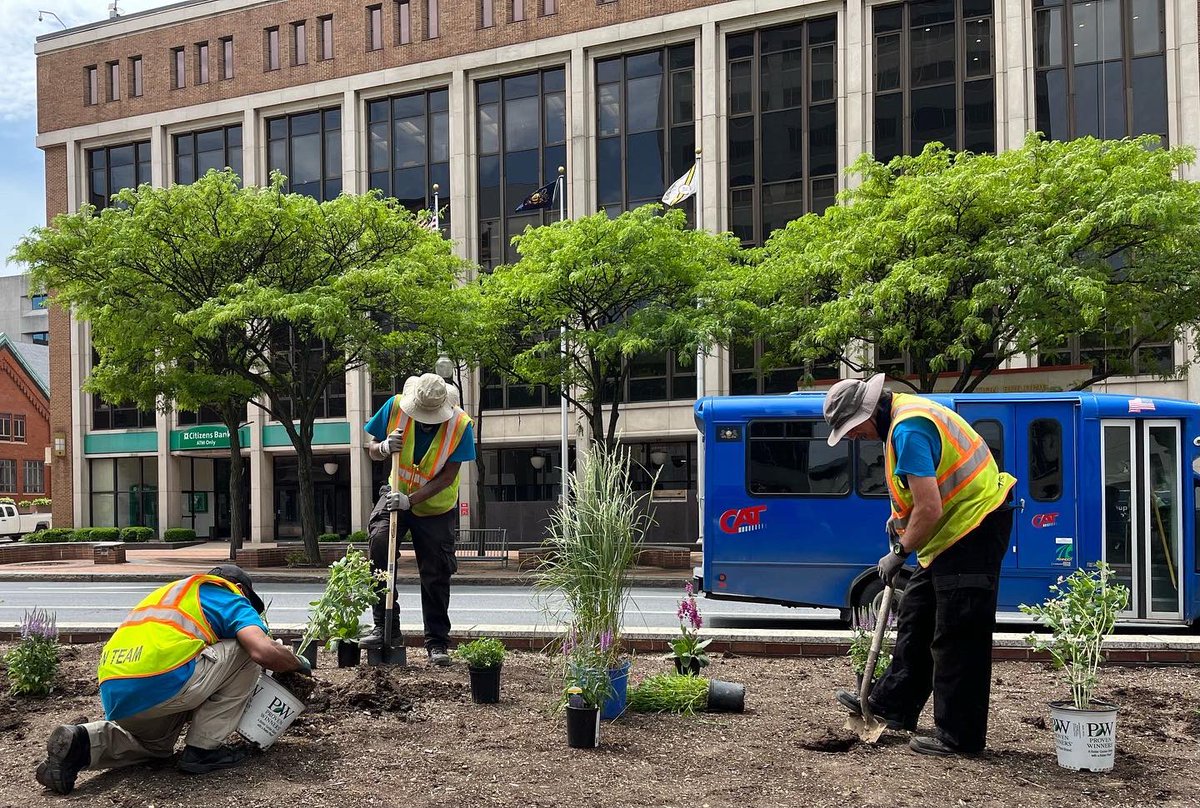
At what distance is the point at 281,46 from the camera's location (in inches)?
1571

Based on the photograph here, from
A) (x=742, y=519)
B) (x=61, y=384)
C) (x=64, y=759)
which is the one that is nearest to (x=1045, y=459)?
(x=742, y=519)

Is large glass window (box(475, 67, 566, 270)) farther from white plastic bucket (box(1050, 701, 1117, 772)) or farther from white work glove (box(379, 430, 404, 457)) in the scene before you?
white plastic bucket (box(1050, 701, 1117, 772))

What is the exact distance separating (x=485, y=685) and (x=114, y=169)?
141 ft

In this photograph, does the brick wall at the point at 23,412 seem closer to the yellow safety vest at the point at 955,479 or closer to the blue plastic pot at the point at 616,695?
the blue plastic pot at the point at 616,695

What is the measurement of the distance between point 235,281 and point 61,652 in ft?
53.8

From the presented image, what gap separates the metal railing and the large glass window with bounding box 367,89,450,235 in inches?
538

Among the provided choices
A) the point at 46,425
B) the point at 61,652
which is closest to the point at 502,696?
the point at 61,652

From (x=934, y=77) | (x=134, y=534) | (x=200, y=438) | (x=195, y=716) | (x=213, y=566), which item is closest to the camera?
(x=195, y=716)

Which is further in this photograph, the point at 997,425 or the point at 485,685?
the point at 997,425

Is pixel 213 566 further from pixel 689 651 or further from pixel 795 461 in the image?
pixel 689 651

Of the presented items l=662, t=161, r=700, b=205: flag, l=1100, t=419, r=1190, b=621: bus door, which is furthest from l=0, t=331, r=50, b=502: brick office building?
l=1100, t=419, r=1190, b=621: bus door

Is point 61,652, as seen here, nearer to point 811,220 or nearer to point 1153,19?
point 811,220

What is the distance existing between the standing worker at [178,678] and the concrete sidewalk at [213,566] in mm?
12265

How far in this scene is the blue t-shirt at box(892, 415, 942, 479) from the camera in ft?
16.8
